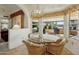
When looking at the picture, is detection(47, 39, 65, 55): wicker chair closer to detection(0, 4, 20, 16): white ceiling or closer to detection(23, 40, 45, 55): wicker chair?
detection(23, 40, 45, 55): wicker chair

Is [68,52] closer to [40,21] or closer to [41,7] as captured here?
[40,21]

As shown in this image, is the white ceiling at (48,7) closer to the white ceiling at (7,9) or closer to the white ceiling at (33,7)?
the white ceiling at (33,7)

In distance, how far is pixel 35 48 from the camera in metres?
2.71

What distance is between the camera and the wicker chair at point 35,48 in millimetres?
2709

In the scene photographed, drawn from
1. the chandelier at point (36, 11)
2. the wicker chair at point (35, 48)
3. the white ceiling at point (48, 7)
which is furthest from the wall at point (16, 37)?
the white ceiling at point (48, 7)

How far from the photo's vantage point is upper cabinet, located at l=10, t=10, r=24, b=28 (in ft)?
8.75

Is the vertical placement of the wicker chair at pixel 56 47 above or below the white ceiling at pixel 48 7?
below

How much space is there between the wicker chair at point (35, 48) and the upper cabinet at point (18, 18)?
0.34m

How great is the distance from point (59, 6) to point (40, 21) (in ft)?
1.38

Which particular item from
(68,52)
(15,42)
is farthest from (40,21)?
(68,52)

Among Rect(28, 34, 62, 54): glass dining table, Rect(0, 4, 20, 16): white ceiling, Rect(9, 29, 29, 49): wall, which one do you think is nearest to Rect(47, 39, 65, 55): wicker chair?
Rect(28, 34, 62, 54): glass dining table

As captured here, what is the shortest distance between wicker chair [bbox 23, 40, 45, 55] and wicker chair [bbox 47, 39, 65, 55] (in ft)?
0.40

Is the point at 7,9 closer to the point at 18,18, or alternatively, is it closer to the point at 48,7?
the point at 18,18

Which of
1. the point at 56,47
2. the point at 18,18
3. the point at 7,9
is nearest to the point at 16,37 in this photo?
the point at 18,18
